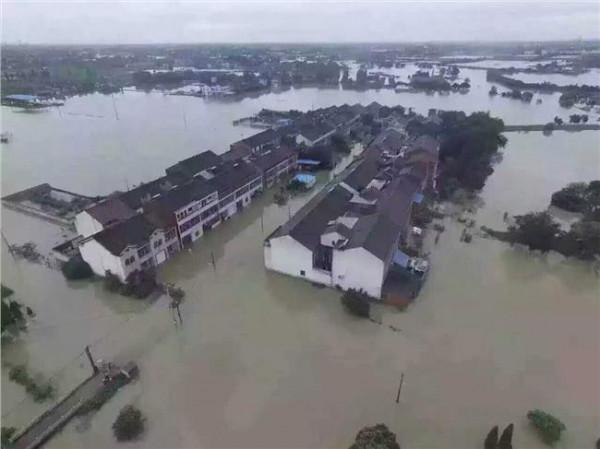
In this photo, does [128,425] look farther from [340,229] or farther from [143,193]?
[143,193]

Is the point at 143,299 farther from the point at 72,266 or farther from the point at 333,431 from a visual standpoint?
the point at 333,431

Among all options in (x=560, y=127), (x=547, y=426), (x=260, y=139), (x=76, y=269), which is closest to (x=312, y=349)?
(x=547, y=426)

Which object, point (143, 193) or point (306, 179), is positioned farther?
point (306, 179)

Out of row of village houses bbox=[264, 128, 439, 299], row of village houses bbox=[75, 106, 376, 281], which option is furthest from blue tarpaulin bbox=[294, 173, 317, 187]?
row of village houses bbox=[264, 128, 439, 299]

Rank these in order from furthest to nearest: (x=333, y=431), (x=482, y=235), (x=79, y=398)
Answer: (x=482, y=235) → (x=79, y=398) → (x=333, y=431)

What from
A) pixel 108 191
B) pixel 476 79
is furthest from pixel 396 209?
pixel 476 79

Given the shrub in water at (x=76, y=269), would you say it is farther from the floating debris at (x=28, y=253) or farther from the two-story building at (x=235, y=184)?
the two-story building at (x=235, y=184)
